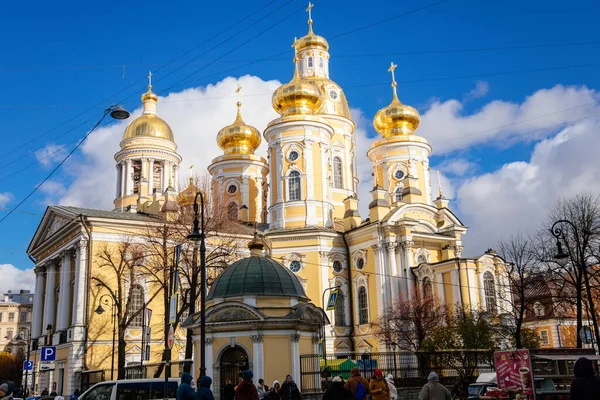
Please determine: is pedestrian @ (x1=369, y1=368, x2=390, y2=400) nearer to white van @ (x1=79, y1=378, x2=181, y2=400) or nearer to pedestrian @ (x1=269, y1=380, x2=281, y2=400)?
pedestrian @ (x1=269, y1=380, x2=281, y2=400)

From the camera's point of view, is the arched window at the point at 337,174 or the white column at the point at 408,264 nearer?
the white column at the point at 408,264

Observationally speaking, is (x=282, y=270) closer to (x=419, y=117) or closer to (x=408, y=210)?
(x=408, y=210)

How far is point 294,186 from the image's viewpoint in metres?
46.2

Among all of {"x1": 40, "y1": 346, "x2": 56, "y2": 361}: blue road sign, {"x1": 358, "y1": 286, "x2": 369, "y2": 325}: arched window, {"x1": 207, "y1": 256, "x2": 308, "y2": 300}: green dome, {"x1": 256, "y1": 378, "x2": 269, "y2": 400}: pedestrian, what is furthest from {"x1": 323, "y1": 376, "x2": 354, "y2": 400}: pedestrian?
{"x1": 358, "y1": 286, "x2": 369, "y2": 325}: arched window

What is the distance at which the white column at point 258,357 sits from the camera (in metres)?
21.0

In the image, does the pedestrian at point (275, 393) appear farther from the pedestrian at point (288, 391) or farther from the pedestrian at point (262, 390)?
the pedestrian at point (262, 390)

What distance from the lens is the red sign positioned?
16.3 m

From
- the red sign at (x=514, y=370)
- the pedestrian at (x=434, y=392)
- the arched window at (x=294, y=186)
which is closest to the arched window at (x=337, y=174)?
the arched window at (x=294, y=186)

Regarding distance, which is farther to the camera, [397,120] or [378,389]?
[397,120]

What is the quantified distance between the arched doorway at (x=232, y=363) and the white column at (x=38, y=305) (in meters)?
30.3

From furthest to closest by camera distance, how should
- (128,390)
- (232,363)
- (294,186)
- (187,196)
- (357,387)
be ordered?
(187,196) → (294,186) → (232,363) → (128,390) → (357,387)

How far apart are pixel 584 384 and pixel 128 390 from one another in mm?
12152

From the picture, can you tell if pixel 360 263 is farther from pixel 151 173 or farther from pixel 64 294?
pixel 151 173

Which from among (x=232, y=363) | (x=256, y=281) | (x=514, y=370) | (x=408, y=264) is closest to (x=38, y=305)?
(x=408, y=264)
